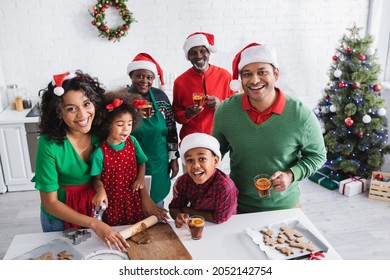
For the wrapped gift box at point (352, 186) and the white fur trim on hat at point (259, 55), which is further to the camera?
the wrapped gift box at point (352, 186)

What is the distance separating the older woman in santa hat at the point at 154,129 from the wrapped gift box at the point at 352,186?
222 centimetres

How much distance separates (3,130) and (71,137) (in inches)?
100

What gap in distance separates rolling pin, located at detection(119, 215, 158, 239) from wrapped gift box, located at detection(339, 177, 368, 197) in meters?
2.76

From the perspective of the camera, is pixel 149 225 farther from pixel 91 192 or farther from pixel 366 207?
pixel 366 207

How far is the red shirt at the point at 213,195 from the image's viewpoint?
2088 millimetres

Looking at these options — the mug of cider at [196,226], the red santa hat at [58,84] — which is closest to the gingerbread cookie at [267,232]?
the mug of cider at [196,226]

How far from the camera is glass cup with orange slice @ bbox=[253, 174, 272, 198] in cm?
208

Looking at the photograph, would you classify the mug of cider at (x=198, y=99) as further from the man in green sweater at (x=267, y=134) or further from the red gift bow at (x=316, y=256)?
the red gift bow at (x=316, y=256)

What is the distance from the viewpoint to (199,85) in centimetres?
316

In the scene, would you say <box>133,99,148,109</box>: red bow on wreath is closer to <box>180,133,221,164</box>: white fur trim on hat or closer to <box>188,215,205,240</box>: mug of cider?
<box>180,133,221,164</box>: white fur trim on hat

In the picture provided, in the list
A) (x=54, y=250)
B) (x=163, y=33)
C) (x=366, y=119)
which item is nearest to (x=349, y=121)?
(x=366, y=119)

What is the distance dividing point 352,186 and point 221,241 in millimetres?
2705

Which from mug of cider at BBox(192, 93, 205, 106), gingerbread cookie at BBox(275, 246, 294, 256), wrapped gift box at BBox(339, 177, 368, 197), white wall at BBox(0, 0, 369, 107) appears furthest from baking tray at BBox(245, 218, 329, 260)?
white wall at BBox(0, 0, 369, 107)

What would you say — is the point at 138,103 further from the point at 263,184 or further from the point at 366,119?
the point at 366,119
